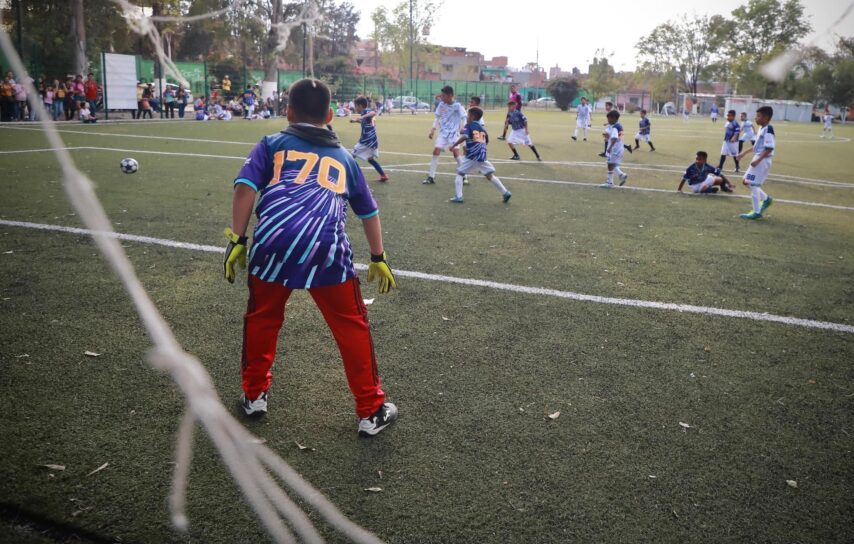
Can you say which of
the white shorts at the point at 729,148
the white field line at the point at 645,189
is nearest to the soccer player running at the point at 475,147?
the white field line at the point at 645,189

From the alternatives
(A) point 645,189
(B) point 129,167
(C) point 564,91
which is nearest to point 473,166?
(A) point 645,189

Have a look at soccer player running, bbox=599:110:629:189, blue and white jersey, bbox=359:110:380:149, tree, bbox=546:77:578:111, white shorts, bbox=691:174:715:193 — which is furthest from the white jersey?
tree, bbox=546:77:578:111

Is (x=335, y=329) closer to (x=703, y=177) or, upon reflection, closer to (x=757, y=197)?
(x=757, y=197)

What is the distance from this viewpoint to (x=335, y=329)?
11.2 ft

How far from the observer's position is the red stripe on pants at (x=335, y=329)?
338 cm

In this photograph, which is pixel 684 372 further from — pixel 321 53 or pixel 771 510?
pixel 321 53

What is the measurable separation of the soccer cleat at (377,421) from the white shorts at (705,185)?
36.5 feet

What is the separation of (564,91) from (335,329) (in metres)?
79.1

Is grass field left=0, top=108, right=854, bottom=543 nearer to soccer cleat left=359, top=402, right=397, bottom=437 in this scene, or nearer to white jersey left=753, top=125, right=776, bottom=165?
soccer cleat left=359, top=402, right=397, bottom=437

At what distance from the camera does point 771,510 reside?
2.97 metres

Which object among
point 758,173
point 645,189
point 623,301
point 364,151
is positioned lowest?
point 623,301

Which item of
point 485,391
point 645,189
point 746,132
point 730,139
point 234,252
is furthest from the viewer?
point 746,132

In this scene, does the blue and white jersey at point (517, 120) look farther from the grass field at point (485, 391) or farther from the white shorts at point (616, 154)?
the grass field at point (485, 391)

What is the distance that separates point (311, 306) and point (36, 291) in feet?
7.81
